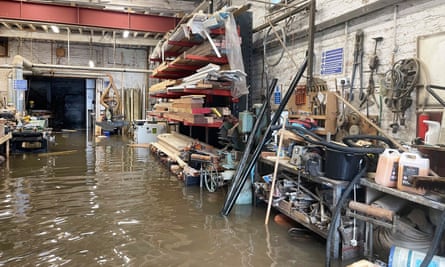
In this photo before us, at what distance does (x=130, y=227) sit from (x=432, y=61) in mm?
2979

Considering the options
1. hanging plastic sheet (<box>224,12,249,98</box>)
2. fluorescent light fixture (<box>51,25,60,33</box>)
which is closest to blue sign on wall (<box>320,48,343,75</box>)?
hanging plastic sheet (<box>224,12,249,98</box>)

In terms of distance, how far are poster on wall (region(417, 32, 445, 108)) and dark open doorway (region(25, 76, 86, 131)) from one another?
15821mm

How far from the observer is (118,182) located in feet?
16.8

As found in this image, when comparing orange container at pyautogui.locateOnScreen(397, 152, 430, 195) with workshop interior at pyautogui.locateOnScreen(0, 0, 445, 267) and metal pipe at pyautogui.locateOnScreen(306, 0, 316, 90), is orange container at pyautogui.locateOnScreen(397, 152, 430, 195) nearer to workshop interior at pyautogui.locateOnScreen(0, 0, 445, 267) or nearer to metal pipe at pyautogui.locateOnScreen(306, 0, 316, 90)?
workshop interior at pyautogui.locateOnScreen(0, 0, 445, 267)

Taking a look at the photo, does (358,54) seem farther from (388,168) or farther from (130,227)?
(130,227)

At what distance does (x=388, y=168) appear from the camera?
93.3 inches

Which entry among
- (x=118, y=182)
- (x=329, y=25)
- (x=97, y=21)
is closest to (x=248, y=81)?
(x=329, y=25)

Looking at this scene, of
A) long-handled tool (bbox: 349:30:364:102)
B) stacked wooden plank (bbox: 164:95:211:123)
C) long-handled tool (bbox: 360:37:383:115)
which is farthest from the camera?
stacked wooden plank (bbox: 164:95:211:123)

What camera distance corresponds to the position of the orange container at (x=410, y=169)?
7.25 feet

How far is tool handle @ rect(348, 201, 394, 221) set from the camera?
2.26 metres

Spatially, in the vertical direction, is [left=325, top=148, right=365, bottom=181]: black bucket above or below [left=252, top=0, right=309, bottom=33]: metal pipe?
below

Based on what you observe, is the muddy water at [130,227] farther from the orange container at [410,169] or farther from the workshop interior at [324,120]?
the orange container at [410,169]

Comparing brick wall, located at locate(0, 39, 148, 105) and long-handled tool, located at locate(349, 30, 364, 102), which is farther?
brick wall, located at locate(0, 39, 148, 105)

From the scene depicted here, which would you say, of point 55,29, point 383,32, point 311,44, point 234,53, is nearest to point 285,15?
point 311,44
